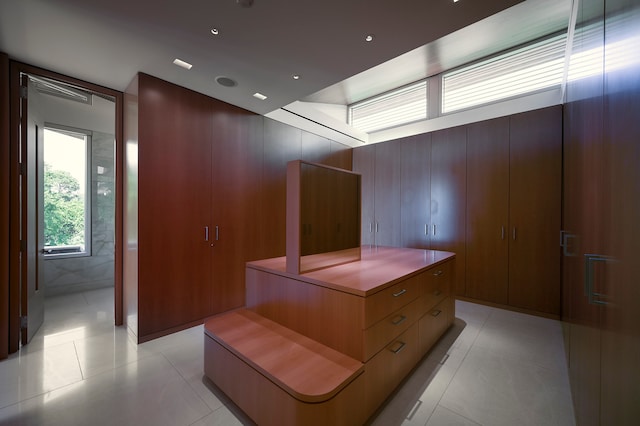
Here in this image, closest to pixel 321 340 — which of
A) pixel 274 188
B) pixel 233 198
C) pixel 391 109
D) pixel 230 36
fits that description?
pixel 233 198

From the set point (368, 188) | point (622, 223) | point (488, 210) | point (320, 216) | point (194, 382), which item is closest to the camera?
point (622, 223)

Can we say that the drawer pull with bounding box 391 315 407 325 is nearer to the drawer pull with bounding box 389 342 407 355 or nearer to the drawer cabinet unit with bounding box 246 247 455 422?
the drawer cabinet unit with bounding box 246 247 455 422

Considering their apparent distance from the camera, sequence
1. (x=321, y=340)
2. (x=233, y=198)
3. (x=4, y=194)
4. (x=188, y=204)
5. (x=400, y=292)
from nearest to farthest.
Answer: (x=321, y=340) < (x=400, y=292) < (x=4, y=194) < (x=188, y=204) < (x=233, y=198)

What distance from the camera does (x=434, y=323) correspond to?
2400 mm

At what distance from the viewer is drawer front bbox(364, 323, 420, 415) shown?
1523mm

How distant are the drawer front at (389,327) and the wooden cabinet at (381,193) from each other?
2.61 meters

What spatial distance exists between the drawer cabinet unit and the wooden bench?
4.0 inches

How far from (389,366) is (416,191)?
320cm

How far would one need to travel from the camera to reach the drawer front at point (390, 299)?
1.47m

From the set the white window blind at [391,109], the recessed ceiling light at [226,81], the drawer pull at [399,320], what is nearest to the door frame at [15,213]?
the recessed ceiling light at [226,81]

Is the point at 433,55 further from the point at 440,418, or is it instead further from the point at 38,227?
the point at 38,227

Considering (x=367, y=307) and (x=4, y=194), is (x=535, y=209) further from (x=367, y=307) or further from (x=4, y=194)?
(x=4, y=194)

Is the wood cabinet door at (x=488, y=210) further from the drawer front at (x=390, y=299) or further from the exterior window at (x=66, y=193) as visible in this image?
the exterior window at (x=66, y=193)

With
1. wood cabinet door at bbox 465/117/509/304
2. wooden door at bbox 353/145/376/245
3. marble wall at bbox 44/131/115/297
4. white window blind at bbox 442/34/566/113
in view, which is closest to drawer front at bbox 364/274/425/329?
wood cabinet door at bbox 465/117/509/304
